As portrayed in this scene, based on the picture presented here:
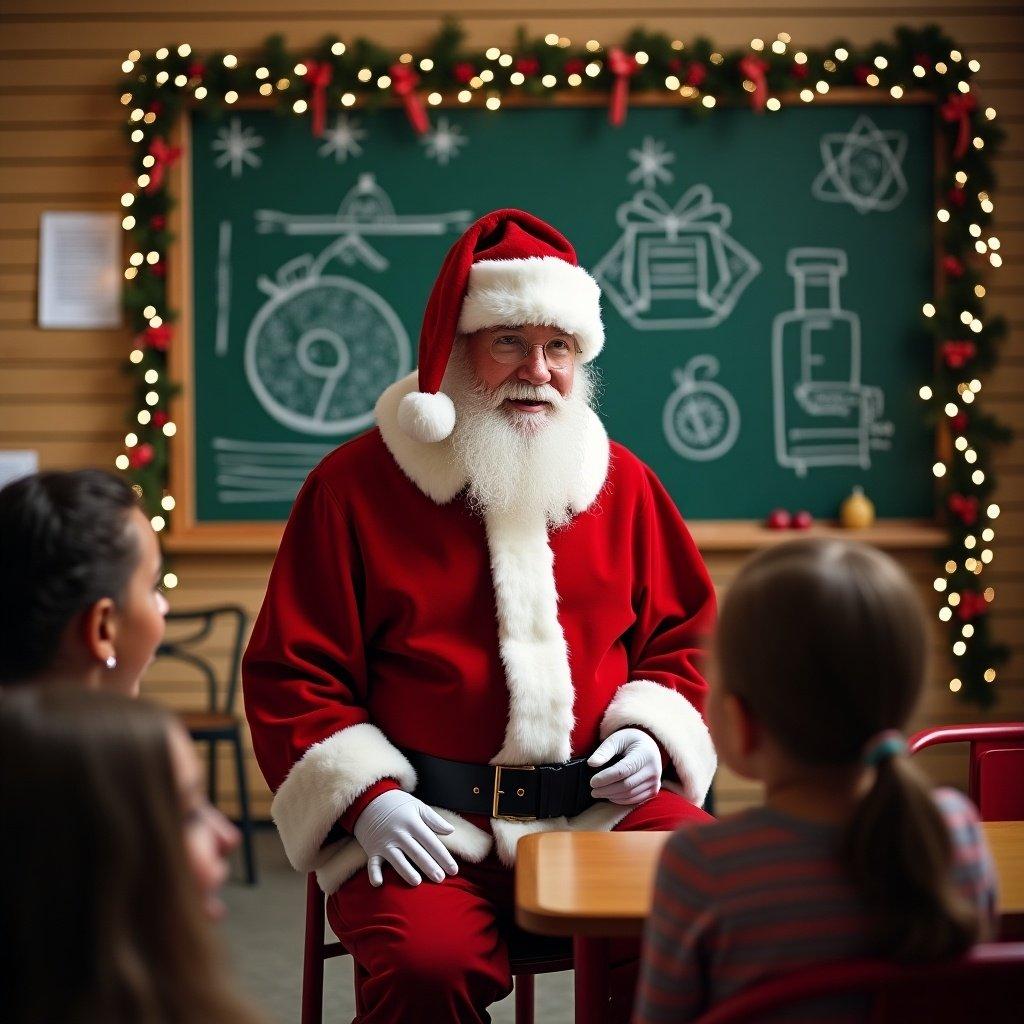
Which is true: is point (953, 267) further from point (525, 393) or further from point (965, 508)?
point (525, 393)

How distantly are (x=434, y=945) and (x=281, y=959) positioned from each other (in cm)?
168

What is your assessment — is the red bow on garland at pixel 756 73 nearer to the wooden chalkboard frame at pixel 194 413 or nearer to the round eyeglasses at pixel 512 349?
the wooden chalkboard frame at pixel 194 413

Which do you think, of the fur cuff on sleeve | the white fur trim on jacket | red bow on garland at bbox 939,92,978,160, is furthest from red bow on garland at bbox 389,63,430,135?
the fur cuff on sleeve

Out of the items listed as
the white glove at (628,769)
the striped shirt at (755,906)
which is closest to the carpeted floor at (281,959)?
the white glove at (628,769)

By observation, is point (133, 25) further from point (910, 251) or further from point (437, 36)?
point (910, 251)

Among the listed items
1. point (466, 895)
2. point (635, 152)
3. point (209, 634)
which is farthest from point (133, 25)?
point (466, 895)

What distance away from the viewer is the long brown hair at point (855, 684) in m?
1.03

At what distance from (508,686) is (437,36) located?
311cm

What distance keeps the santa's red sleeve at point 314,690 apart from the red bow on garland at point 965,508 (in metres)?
2.94

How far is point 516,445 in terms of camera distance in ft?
7.47

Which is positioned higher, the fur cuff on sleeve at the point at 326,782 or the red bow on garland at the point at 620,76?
the red bow on garland at the point at 620,76

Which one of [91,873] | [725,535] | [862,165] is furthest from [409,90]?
[91,873]

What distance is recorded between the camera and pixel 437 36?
4.50m

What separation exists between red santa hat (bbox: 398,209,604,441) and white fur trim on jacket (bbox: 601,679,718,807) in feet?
1.81
